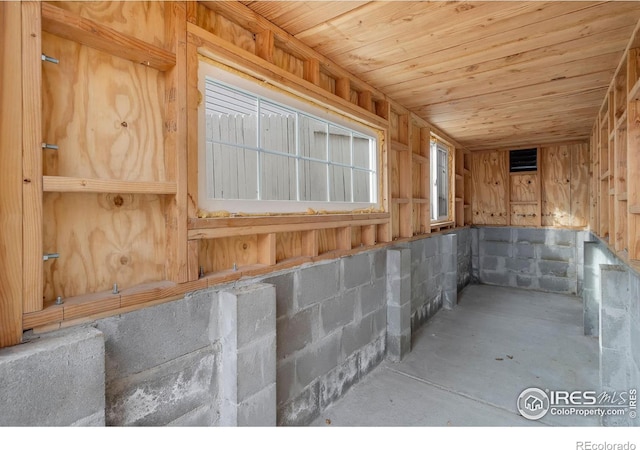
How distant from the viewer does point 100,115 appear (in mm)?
1232

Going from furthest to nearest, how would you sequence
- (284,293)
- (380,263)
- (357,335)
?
(380,263), (357,335), (284,293)

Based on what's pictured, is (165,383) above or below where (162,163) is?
below

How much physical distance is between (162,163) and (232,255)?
589mm

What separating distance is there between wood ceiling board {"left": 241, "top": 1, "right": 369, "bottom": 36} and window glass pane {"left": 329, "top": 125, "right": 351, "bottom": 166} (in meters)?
0.74

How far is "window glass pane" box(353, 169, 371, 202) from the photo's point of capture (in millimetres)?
2707

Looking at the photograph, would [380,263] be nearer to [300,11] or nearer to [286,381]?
[286,381]

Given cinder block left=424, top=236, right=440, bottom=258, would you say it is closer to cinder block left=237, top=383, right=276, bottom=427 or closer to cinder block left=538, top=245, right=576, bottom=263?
cinder block left=538, top=245, right=576, bottom=263

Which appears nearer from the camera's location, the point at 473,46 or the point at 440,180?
the point at 473,46

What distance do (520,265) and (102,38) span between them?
21.2 feet

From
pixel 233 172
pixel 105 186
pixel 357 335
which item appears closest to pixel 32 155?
pixel 105 186

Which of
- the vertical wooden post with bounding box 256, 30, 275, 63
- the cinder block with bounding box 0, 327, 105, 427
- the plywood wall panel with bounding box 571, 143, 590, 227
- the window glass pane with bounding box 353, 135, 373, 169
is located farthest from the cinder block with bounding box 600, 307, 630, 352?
the plywood wall panel with bounding box 571, 143, 590, 227
